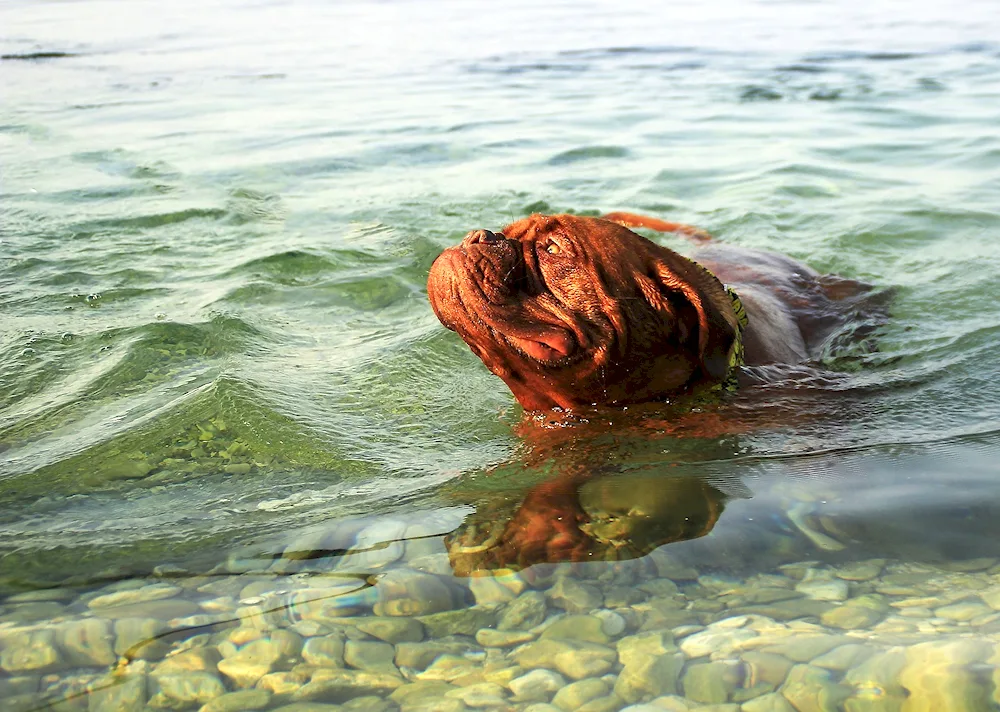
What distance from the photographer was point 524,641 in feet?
9.21

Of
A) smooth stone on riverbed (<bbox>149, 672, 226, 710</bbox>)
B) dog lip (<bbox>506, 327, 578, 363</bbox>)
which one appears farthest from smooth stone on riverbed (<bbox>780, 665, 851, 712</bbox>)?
dog lip (<bbox>506, 327, 578, 363</bbox>)

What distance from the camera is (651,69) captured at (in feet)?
51.1

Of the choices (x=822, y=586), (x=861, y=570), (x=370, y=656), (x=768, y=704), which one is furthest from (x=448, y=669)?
(x=861, y=570)

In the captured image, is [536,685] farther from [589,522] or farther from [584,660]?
[589,522]

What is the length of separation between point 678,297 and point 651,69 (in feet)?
40.3

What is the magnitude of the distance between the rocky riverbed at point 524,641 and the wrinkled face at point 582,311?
3.31 feet

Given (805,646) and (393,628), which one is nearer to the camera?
(805,646)

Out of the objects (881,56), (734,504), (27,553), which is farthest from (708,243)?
(881,56)

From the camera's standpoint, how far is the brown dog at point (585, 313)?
3895 mm

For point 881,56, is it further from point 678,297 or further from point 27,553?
point 27,553

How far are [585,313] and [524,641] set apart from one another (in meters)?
1.48

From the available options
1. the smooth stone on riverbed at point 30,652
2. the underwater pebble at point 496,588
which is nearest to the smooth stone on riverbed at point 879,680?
the underwater pebble at point 496,588

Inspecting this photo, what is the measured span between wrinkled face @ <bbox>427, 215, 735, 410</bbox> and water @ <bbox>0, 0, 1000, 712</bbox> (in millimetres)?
228

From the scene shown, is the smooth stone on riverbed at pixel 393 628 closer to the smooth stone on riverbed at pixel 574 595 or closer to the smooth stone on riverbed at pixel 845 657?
the smooth stone on riverbed at pixel 574 595
